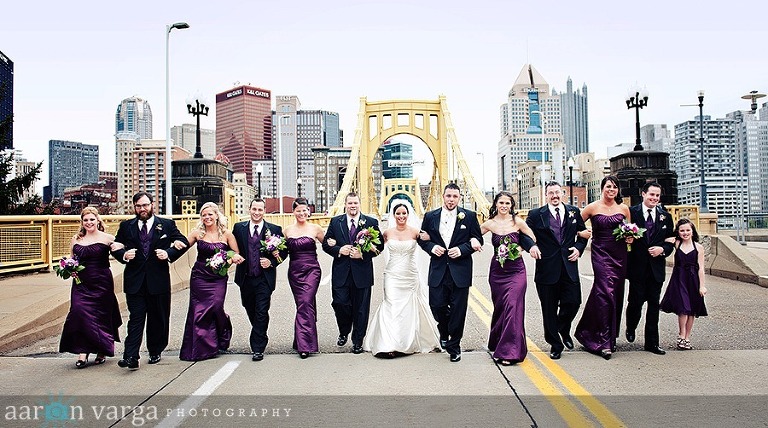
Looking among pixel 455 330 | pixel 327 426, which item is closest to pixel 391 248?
pixel 455 330

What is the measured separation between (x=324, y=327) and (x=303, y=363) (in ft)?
7.36

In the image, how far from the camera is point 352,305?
286 inches

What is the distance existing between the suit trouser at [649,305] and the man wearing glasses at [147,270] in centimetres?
492

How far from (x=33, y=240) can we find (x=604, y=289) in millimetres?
11294

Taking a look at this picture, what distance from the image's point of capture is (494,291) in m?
6.56

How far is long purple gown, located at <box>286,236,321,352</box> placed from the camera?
22.1 feet

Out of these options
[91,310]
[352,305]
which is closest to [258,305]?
[352,305]

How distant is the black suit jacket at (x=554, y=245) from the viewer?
6.68m

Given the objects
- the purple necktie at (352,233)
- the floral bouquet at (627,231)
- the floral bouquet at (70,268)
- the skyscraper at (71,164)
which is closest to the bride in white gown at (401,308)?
the purple necktie at (352,233)

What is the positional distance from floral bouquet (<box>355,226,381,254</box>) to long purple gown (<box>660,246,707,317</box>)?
10.5 ft

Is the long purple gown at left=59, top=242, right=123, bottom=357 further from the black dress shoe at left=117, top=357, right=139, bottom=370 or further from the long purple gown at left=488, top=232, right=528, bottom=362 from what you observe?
the long purple gown at left=488, top=232, right=528, bottom=362

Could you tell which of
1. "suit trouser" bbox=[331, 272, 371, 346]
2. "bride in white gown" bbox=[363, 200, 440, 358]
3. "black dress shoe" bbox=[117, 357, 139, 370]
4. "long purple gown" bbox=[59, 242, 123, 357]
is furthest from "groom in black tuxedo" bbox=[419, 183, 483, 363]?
"long purple gown" bbox=[59, 242, 123, 357]

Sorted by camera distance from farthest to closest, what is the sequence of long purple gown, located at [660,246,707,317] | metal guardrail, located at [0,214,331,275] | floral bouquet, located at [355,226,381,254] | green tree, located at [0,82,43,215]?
green tree, located at [0,82,43,215], metal guardrail, located at [0,214,331,275], floral bouquet, located at [355,226,381,254], long purple gown, located at [660,246,707,317]

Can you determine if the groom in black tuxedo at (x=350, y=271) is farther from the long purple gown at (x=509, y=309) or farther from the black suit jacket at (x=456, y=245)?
the long purple gown at (x=509, y=309)
